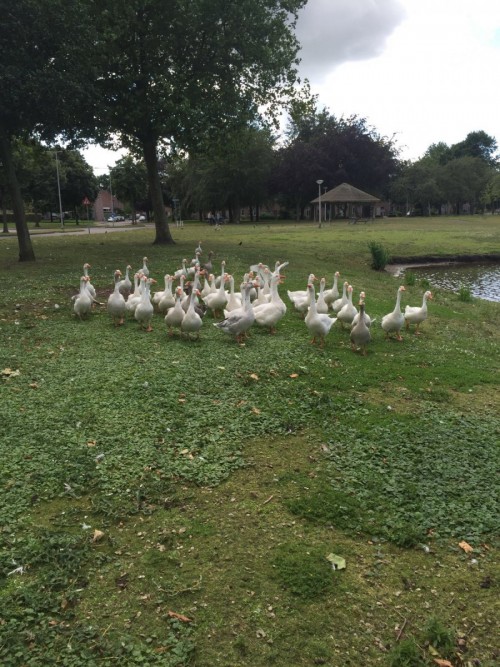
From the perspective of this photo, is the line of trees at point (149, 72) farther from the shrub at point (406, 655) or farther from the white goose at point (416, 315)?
the shrub at point (406, 655)

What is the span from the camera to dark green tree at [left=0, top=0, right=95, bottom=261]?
614 inches

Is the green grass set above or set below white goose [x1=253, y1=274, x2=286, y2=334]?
below

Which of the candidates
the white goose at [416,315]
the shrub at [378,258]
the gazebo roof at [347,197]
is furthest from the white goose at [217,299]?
the gazebo roof at [347,197]

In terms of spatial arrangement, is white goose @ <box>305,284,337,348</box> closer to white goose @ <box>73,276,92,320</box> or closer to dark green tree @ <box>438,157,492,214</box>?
white goose @ <box>73,276,92,320</box>

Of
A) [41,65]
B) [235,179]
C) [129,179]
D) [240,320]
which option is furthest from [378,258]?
[129,179]

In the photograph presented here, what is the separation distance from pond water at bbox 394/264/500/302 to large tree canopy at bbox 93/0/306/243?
1119 centimetres

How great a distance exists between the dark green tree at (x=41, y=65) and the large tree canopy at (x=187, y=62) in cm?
259

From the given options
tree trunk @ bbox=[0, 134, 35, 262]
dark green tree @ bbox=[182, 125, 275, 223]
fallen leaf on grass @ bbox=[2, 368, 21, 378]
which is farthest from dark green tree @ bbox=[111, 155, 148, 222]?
fallen leaf on grass @ bbox=[2, 368, 21, 378]

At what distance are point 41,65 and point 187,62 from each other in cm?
769

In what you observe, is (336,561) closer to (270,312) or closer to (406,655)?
(406,655)

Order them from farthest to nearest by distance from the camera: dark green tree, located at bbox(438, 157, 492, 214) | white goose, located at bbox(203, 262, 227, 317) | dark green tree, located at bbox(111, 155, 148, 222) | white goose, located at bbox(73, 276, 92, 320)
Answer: dark green tree, located at bbox(438, 157, 492, 214), dark green tree, located at bbox(111, 155, 148, 222), white goose, located at bbox(203, 262, 227, 317), white goose, located at bbox(73, 276, 92, 320)

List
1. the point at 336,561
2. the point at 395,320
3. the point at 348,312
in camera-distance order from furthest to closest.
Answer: the point at 348,312 < the point at 395,320 < the point at 336,561

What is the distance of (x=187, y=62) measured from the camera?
22.6 m

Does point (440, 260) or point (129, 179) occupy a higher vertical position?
point (129, 179)
